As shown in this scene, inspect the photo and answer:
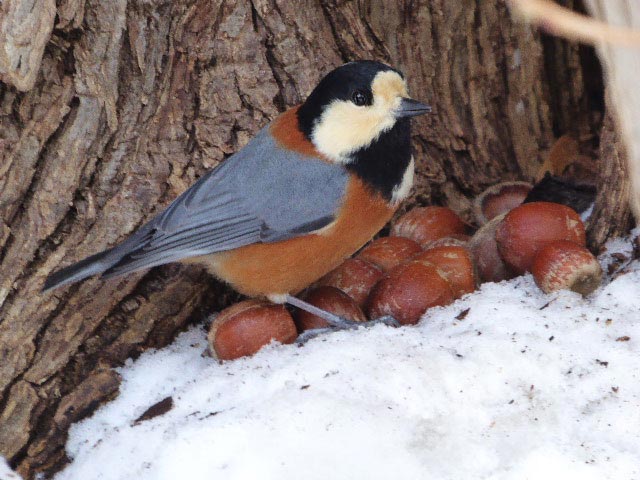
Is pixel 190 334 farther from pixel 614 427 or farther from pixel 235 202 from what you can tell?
pixel 614 427

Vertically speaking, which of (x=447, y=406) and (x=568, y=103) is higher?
(x=568, y=103)

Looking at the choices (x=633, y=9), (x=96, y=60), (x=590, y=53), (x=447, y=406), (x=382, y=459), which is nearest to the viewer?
(x=633, y=9)

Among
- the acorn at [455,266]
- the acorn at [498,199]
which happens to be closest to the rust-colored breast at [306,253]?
the acorn at [455,266]

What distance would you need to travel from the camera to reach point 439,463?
5.88 feet

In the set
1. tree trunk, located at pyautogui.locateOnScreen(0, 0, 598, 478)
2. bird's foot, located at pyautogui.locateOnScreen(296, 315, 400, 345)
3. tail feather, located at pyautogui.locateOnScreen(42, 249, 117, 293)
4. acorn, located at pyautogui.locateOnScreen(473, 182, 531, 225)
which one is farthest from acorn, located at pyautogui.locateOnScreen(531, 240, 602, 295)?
tail feather, located at pyautogui.locateOnScreen(42, 249, 117, 293)

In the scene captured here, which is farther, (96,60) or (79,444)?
(96,60)

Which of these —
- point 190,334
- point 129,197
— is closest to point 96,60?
point 129,197

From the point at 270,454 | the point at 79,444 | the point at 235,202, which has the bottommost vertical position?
the point at 79,444

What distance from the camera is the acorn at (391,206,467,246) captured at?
9.43ft

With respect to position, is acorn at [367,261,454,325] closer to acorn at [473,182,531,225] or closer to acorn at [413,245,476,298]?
acorn at [413,245,476,298]

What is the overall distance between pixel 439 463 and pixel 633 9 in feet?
3.46

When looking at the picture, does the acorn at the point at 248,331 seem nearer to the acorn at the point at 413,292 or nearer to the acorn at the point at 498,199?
the acorn at the point at 413,292

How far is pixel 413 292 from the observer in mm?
2396

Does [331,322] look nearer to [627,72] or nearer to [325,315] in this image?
[325,315]
